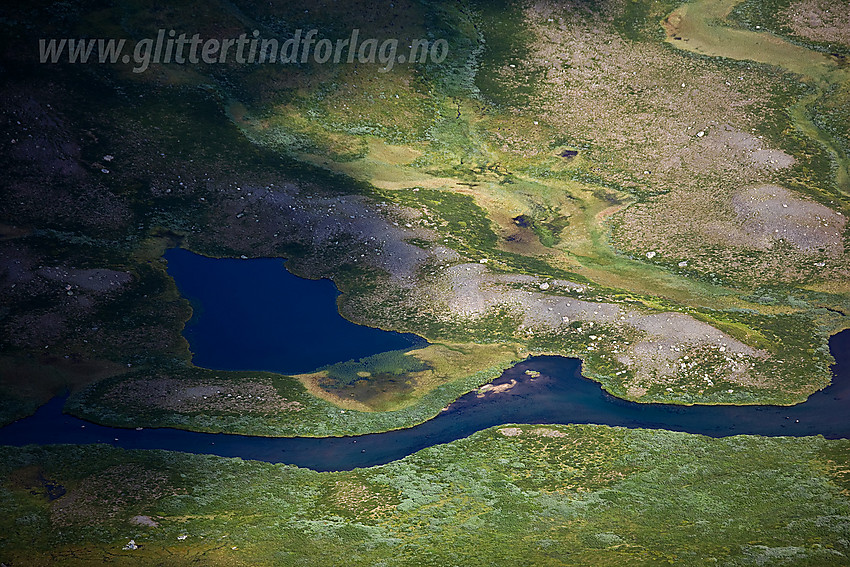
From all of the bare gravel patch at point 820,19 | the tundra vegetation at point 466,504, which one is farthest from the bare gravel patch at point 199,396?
the bare gravel patch at point 820,19

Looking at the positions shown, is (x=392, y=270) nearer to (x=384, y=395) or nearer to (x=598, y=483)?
(x=384, y=395)

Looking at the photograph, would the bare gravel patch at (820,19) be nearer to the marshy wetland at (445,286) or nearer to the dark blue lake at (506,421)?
the marshy wetland at (445,286)

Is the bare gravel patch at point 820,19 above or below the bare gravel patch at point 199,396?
above

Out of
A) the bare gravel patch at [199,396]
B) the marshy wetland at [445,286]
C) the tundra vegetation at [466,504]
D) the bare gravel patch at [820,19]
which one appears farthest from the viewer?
the bare gravel patch at [820,19]

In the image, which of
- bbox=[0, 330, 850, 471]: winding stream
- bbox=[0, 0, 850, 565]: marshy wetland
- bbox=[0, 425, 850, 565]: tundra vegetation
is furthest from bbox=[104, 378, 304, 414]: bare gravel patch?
bbox=[0, 425, 850, 565]: tundra vegetation

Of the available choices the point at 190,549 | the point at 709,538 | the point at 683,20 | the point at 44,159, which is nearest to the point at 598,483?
the point at 709,538
